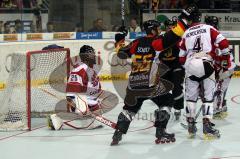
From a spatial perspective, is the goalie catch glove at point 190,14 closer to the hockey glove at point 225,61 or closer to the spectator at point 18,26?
the hockey glove at point 225,61

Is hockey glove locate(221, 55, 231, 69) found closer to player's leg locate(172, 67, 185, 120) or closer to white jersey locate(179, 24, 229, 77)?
white jersey locate(179, 24, 229, 77)

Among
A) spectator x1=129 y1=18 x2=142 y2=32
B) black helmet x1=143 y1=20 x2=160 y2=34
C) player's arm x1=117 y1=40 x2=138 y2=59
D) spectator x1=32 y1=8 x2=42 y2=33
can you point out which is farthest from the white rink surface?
spectator x1=129 y1=18 x2=142 y2=32

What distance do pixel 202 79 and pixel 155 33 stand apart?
28.2 inches

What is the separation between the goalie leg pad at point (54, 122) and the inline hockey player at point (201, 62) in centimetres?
168

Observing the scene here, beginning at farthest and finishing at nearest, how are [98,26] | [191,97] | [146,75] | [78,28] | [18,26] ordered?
[98,26], [78,28], [18,26], [191,97], [146,75]

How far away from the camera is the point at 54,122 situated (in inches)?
278

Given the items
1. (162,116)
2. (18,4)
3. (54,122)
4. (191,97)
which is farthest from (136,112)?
(18,4)

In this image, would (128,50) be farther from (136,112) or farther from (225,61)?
(225,61)

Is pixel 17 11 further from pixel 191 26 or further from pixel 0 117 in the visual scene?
pixel 191 26

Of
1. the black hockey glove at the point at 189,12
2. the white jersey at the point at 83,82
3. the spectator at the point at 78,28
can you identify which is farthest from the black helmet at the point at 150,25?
the spectator at the point at 78,28

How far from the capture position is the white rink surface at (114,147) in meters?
5.78

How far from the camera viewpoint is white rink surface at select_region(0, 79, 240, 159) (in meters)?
5.78

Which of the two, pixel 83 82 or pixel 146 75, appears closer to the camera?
pixel 146 75

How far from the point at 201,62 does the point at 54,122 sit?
6.72 ft
